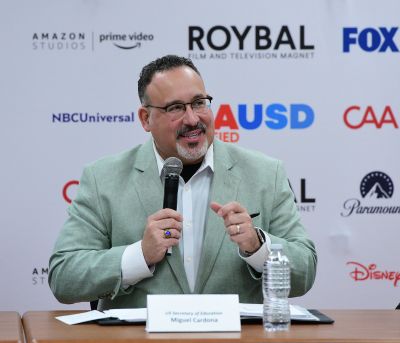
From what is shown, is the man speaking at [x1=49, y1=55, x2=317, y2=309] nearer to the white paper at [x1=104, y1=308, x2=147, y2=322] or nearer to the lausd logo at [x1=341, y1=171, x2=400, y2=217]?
the white paper at [x1=104, y1=308, x2=147, y2=322]

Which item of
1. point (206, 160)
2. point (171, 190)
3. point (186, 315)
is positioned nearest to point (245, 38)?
point (206, 160)

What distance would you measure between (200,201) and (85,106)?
173 cm

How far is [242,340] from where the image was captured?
96.1 inches

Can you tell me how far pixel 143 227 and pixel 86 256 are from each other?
0.86 ft

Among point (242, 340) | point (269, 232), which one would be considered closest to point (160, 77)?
point (269, 232)

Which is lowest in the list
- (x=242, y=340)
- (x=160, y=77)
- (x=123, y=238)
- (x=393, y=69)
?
(x=242, y=340)

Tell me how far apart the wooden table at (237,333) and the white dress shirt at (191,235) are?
0.37m

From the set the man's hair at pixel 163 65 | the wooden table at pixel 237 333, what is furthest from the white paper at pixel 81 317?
the man's hair at pixel 163 65

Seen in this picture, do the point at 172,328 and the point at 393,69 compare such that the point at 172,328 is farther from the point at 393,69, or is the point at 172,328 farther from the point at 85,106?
the point at 393,69

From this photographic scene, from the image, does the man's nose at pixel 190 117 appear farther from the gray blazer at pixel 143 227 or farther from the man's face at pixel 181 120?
the gray blazer at pixel 143 227

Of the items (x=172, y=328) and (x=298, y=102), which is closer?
(x=172, y=328)

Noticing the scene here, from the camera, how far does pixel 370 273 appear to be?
501cm

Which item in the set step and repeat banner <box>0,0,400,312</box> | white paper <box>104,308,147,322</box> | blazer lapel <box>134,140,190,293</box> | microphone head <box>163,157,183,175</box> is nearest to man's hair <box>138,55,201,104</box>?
blazer lapel <box>134,140,190,293</box>

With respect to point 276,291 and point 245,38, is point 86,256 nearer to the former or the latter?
point 276,291
